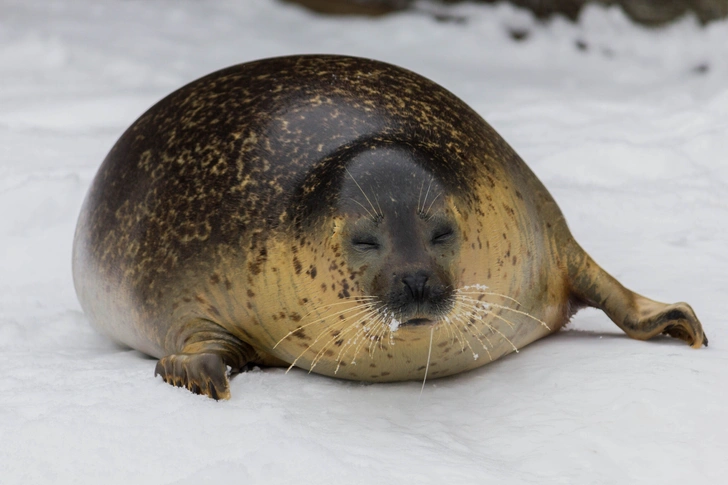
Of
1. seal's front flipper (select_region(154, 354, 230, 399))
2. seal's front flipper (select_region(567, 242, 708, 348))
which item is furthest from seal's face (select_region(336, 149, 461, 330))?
seal's front flipper (select_region(567, 242, 708, 348))

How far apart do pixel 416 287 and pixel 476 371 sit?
64 cm

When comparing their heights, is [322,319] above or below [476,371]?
above

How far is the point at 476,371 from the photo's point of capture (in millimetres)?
3016

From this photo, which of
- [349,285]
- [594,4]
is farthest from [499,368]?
[594,4]

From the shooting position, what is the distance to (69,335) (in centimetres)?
352

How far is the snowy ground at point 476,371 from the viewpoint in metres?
2.30

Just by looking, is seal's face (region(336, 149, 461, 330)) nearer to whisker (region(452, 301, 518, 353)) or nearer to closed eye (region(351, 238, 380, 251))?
closed eye (region(351, 238, 380, 251))

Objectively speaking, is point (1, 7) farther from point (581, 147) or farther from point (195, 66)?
point (581, 147)

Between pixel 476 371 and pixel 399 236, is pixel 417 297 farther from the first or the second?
pixel 476 371

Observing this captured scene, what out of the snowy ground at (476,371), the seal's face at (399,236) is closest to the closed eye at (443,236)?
the seal's face at (399,236)

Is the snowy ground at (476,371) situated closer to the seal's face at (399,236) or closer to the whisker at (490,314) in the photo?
the whisker at (490,314)

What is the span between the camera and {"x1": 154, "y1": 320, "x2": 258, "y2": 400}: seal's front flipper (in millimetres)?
2646

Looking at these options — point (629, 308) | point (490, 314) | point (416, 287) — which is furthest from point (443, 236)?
point (629, 308)

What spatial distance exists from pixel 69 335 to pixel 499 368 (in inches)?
58.1
